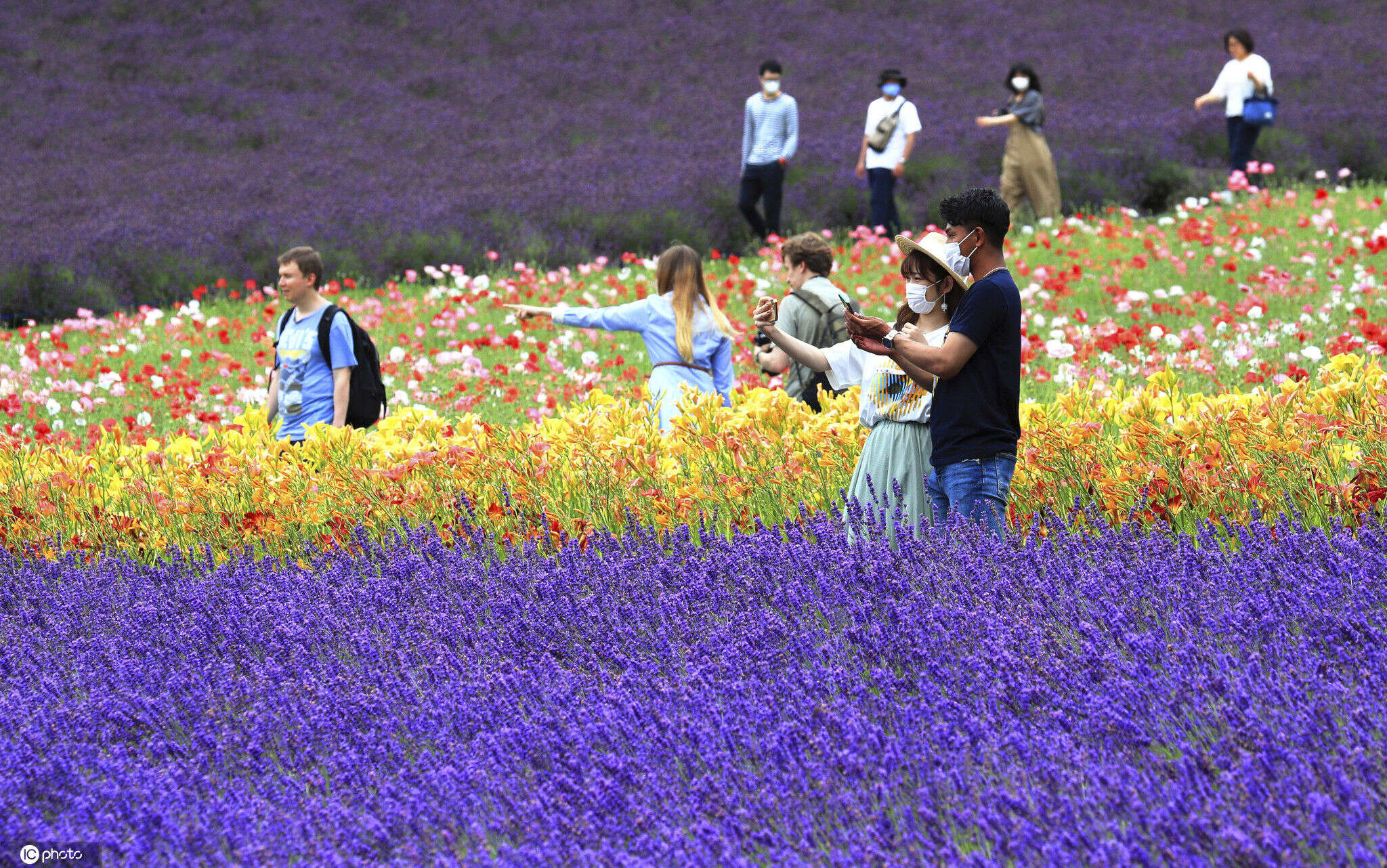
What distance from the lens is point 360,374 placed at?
551 cm

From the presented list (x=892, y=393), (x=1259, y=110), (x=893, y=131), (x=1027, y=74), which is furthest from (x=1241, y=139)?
(x=892, y=393)

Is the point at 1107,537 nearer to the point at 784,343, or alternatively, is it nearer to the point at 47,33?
the point at 784,343

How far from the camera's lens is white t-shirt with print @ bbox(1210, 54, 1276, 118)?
11.1 m

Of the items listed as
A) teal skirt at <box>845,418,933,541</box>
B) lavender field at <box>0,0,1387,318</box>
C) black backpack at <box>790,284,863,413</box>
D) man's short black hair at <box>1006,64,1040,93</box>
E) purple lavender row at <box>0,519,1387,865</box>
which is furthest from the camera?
lavender field at <box>0,0,1387,318</box>

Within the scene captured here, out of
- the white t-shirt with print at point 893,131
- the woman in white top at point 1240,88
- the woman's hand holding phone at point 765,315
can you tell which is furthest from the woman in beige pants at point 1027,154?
the woman's hand holding phone at point 765,315

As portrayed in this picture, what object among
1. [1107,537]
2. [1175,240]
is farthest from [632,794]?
[1175,240]

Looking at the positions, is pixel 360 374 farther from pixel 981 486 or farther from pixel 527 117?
pixel 527 117

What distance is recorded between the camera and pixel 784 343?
419cm

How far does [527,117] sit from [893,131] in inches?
271

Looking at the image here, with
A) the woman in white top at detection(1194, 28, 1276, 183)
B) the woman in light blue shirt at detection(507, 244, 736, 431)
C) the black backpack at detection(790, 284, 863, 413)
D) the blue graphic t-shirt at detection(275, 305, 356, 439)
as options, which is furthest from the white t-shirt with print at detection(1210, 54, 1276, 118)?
the blue graphic t-shirt at detection(275, 305, 356, 439)

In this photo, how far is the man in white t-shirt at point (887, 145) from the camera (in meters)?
10.2

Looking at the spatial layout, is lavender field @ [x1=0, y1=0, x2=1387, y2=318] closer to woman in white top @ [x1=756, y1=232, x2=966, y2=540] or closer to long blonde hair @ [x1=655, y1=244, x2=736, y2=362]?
long blonde hair @ [x1=655, y1=244, x2=736, y2=362]

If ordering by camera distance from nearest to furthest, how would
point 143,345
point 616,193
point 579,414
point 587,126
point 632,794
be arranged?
point 632,794, point 579,414, point 143,345, point 616,193, point 587,126

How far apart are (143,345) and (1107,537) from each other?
7.68 m
